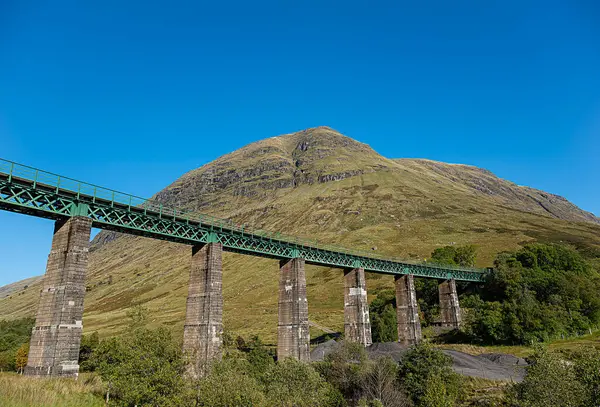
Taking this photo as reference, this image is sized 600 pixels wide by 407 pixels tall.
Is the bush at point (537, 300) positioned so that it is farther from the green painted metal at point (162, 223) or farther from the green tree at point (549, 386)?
the green tree at point (549, 386)

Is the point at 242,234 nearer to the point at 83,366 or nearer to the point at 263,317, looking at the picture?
the point at 83,366

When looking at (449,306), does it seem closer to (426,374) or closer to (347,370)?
(347,370)

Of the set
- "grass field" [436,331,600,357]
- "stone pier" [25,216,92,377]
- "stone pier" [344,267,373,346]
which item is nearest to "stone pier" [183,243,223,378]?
"stone pier" [25,216,92,377]

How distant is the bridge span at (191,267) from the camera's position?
→ 32250 mm

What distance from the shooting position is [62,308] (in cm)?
3231

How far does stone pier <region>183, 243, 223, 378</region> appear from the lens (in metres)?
41.9

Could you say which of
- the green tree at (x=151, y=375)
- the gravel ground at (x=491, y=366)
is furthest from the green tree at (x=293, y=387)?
the gravel ground at (x=491, y=366)

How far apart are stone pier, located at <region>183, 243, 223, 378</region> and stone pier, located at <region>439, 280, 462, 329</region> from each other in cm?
6143

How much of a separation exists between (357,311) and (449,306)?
1316 inches

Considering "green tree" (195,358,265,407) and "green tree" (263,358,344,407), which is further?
"green tree" (263,358,344,407)

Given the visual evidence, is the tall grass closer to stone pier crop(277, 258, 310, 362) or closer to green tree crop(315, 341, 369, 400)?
green tree crop(315, 341, 369, 400)

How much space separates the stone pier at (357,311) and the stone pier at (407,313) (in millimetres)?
10125

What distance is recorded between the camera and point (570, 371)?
23.7 meters

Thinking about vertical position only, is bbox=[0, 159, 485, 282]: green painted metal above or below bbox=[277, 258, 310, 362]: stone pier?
above
